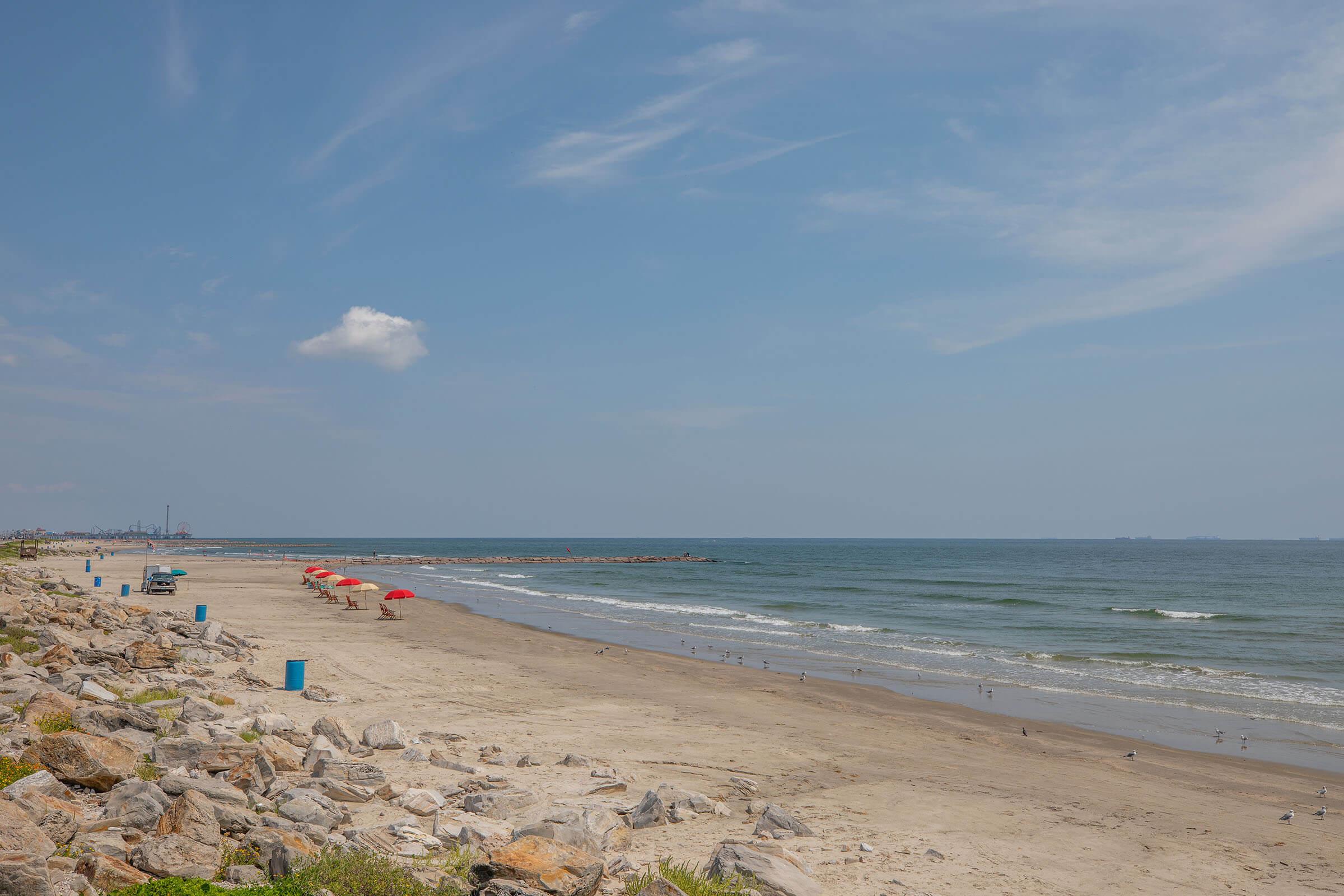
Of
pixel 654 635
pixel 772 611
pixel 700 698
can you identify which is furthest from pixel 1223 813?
pixel 772 611

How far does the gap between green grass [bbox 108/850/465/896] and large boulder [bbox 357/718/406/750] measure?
5245mm

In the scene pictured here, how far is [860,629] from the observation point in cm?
3534

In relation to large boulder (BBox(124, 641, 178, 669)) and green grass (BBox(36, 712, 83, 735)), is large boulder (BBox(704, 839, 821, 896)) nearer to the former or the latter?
green grass (BBox(36, 712, 83, 735))

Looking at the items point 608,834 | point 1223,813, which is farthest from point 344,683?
point 1223,813

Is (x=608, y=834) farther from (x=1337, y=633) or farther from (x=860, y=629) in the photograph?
(x=1337, y=633)

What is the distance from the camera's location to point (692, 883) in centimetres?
718

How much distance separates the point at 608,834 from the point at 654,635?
2464cm

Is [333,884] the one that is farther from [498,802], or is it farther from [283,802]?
[498,802]

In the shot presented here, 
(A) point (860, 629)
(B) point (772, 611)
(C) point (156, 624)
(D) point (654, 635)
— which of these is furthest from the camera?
(B) point (772, 611)

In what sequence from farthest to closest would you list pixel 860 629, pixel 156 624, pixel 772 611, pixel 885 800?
pixel 772 611
pixel 860 629
pixel 156 624
pixel 885 800

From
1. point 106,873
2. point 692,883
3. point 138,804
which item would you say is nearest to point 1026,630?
point 692,883

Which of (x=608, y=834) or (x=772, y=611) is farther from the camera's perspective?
(x=772, y=611)

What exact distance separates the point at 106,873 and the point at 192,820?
100cm

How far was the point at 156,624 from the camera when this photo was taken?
22.3 meters
